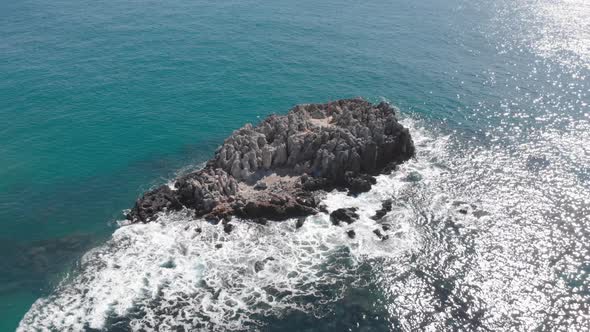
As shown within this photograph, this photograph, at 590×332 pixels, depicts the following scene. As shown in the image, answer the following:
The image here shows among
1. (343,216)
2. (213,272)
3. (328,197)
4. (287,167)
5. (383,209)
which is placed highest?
(287,167)

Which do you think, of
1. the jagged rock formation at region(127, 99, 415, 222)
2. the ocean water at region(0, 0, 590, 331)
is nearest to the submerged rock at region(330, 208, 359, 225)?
the ocean water at region(0, 0, 590, 331)

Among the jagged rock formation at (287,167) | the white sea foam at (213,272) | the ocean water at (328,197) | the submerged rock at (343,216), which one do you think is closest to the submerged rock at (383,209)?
the white sea foam at (213,272)

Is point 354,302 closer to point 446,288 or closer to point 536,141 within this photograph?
point 446,288

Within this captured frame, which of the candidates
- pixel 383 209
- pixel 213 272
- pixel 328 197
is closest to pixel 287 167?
pixel 328 197

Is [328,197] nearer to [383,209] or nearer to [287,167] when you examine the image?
[383,209]

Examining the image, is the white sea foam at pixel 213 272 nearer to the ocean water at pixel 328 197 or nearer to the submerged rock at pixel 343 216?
the ocean water at pixel 328 197
